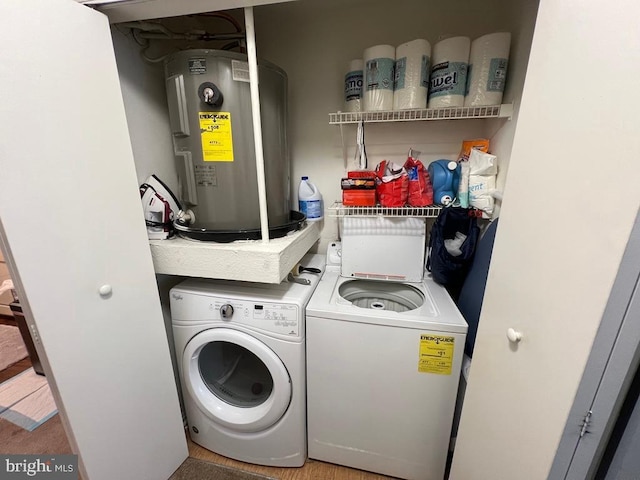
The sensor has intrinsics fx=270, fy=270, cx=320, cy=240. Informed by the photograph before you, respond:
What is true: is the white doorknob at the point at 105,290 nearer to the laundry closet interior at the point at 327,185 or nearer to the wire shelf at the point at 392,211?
the laundry closet interior at the point at 327,185

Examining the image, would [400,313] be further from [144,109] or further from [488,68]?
[144,109]

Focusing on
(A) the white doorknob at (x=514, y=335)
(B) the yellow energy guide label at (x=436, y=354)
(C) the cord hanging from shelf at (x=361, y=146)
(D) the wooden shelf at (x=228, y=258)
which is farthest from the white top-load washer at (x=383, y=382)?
(C) the cord hanging from shelf at (x=361, y=146)

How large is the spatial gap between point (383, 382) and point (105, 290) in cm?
111

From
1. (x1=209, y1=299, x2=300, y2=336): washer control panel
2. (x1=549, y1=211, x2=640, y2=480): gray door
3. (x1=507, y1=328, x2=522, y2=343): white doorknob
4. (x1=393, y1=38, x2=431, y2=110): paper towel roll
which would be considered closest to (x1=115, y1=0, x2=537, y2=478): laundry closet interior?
(x1=209, y1=299, x2=300, y2=336): washer control panel

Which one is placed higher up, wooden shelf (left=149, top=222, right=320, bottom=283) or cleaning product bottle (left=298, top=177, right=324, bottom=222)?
cleaning product bottle (left=298, top=177, right=324, bottom=222)

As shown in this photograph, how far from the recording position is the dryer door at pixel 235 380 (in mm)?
1183

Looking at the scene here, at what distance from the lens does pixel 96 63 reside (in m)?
0.85

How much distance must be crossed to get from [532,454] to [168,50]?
2068 mm

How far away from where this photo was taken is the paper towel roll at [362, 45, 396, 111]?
3.93 ft

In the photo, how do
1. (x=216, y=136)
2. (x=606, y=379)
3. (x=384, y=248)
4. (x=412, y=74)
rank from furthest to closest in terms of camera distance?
(x=384, y=248) < (x=412, y=74) < (x=216, y=136) < (x=606, y=379)

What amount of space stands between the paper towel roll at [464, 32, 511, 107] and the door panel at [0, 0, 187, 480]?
4.54 ft

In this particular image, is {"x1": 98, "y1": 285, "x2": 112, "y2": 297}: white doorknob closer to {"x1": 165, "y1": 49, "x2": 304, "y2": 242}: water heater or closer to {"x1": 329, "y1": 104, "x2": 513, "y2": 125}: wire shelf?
{"x1": 165, "y1": 49, "x2": 304, "y2": 242}: water heater

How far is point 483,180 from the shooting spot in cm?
125

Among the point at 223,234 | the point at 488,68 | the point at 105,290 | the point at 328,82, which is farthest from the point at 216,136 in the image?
the point at 488,68
